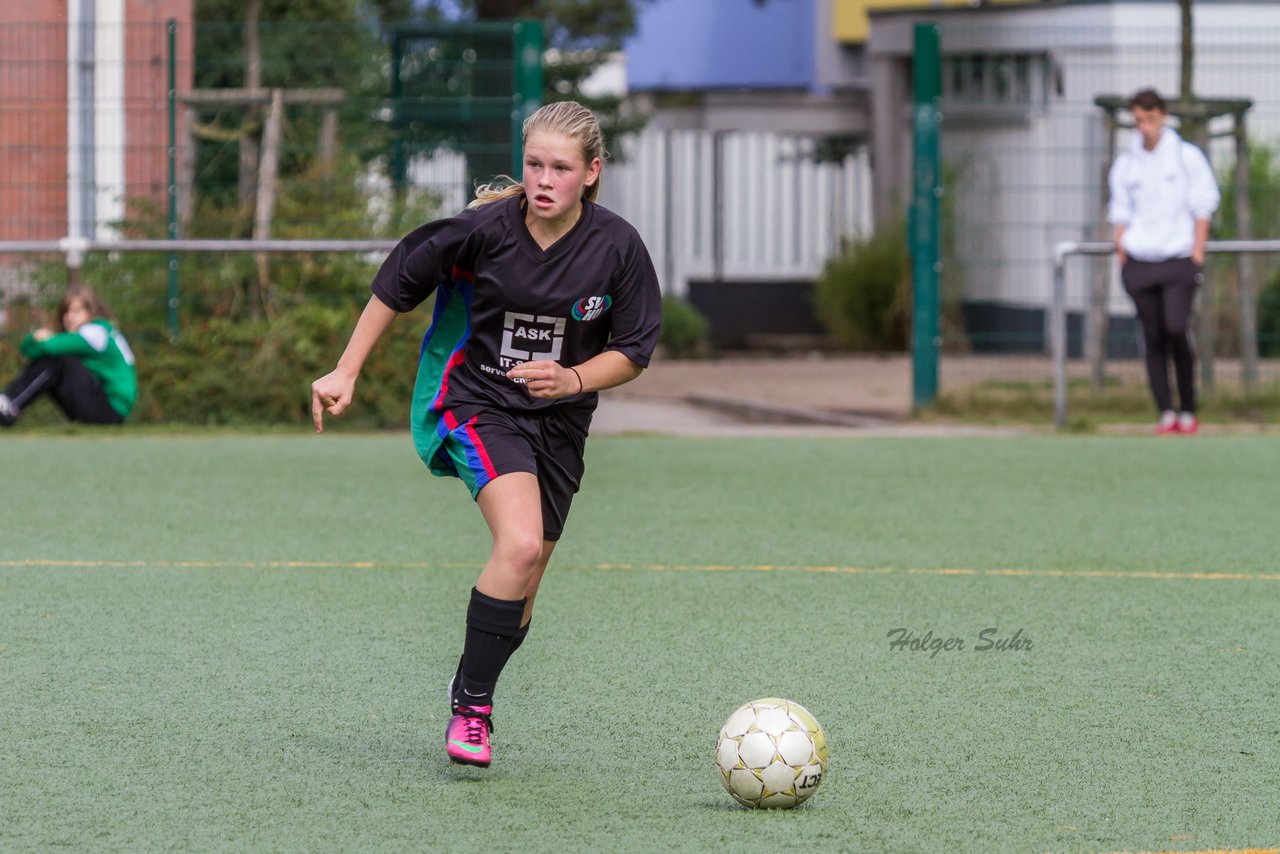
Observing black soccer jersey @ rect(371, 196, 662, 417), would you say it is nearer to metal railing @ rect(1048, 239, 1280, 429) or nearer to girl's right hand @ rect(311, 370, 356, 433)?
girl's right hand @ rect(311, 370, 356, 433)

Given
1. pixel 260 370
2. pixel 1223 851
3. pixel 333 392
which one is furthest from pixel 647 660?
pixel 260 370

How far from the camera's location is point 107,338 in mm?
11516

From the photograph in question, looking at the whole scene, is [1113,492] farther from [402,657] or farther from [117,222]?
[117,222]

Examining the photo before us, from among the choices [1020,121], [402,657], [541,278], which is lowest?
[402,657]

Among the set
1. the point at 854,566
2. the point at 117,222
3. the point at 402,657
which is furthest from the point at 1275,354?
the point at 402,657

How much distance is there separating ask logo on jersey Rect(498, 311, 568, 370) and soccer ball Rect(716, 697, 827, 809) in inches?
40.7

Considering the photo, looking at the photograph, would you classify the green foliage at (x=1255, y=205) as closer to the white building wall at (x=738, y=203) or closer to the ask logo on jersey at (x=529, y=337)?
the white building wall at (x=738, y=203)

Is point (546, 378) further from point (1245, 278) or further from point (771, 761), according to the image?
point (1245, 278)

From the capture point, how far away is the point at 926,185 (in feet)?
43.1

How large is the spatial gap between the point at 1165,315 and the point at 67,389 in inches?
266

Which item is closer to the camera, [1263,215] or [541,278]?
[541,278]

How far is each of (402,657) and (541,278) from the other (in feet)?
5.52

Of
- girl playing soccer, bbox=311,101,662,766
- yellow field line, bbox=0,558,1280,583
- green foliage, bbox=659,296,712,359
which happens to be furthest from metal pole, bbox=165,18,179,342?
green foliage, bbox=659,296,712,359

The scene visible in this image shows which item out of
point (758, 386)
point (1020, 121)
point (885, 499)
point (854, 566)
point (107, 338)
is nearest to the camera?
point (854, 566)
